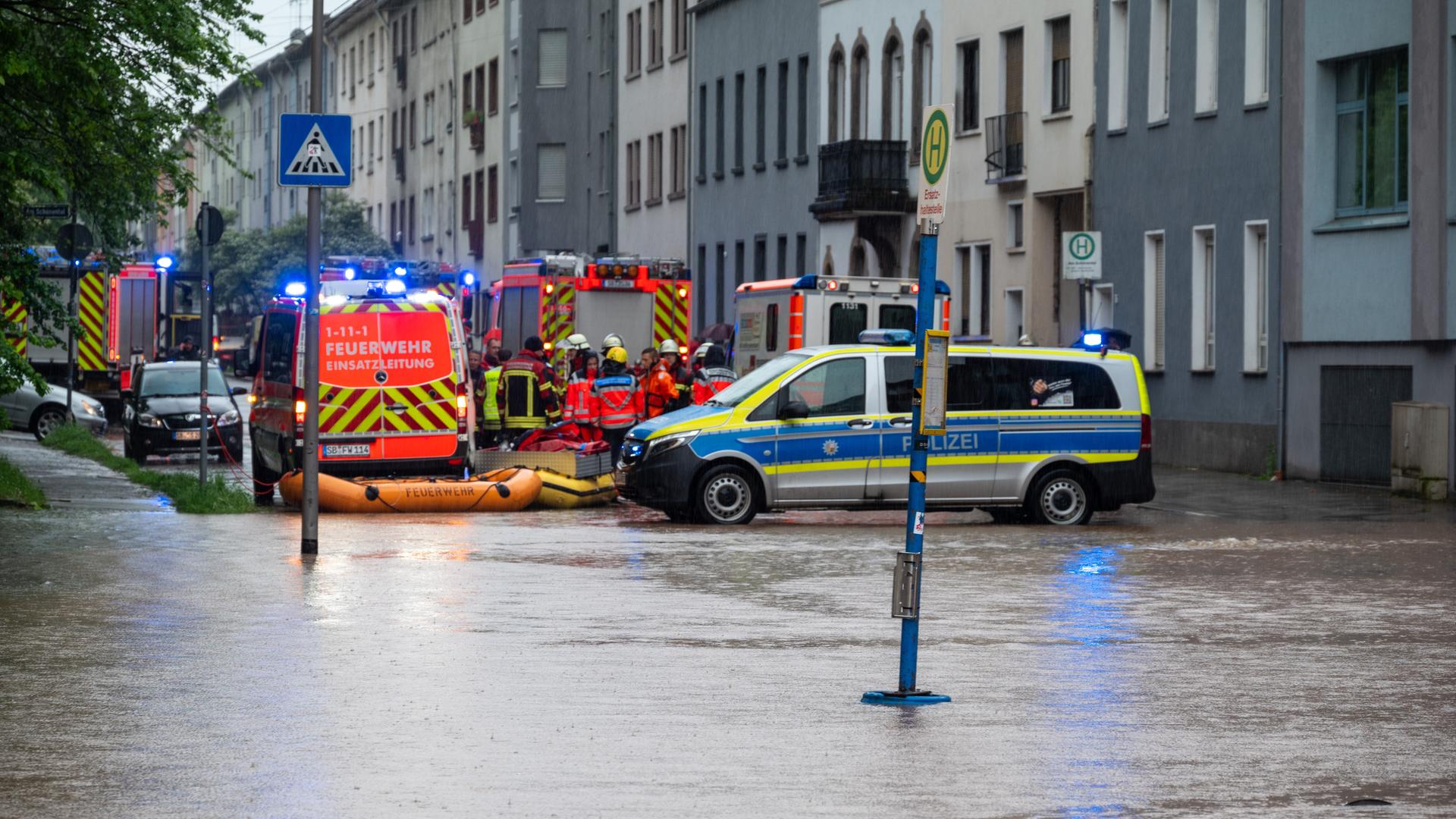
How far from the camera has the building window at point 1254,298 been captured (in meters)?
32.6

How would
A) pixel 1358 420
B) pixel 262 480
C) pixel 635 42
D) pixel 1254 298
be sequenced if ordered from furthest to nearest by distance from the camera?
pixel 635 42, pixel 1254 298, pixel 1358 420, pixel 262 480

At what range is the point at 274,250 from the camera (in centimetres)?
8662

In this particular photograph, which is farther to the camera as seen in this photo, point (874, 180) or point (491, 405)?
point (874, 180)

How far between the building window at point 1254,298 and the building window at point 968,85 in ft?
31.7

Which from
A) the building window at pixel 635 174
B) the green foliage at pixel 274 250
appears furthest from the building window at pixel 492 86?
the building window at pixel 635 174

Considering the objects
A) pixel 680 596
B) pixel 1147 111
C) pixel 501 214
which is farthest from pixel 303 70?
pixel 680 596

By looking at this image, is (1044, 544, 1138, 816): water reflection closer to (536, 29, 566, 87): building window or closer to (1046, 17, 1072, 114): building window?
(1046, 17, 1072, 114): building window

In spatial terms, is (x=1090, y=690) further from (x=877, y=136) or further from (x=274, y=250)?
(x=274, y=250)

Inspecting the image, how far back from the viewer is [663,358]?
28.1 m

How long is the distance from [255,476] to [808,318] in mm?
8391

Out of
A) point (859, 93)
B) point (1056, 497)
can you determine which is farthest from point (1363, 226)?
point (859, 93)

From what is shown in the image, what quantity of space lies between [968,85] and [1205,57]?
8.74 metres

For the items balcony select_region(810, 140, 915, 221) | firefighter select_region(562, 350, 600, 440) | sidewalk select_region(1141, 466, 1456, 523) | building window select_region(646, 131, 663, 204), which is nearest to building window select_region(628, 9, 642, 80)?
building window select_region(646, 131, 663, 204)

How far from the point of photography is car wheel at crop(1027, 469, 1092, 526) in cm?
2245
